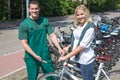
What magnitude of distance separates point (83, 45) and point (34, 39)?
2.95 ft

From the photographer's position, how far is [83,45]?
436 cm

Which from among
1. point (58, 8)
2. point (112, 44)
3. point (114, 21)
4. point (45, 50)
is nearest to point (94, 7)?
point (58, 8)

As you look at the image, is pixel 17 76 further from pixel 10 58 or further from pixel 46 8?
pixel 46 8

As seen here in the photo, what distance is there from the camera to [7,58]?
9.91 m

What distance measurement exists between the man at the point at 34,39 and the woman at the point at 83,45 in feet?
1.27

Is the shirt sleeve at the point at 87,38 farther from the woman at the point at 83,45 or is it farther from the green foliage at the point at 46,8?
the green foliage at the point at 46,8

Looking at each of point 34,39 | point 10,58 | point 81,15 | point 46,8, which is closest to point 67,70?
point 34,39

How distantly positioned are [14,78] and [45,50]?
2282 mm

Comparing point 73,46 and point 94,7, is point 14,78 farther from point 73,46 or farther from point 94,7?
point 94,7

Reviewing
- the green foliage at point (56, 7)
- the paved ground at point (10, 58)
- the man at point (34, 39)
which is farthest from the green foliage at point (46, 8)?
the man at point (34, 39)

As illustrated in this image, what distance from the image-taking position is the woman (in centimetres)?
438

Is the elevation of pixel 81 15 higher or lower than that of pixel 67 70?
higher

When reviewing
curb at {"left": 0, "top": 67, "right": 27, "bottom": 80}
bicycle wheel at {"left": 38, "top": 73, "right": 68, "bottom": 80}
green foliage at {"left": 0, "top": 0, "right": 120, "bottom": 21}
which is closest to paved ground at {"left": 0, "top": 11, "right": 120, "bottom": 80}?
curb at {"left": 0, "top": 67, "right": 27, "bottom": 80}

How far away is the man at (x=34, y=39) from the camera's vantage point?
473 cm
